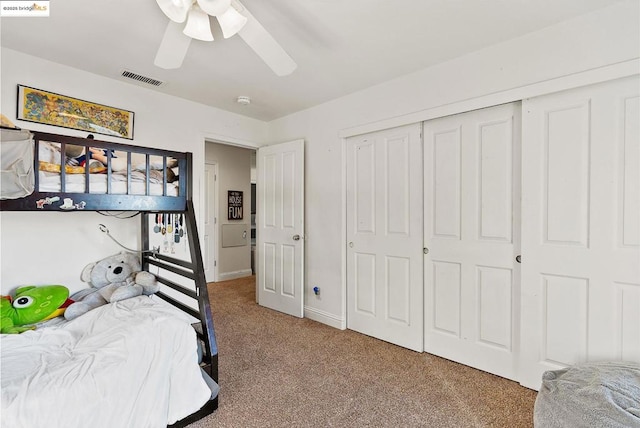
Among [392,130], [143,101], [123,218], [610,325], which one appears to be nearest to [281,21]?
[392,130]

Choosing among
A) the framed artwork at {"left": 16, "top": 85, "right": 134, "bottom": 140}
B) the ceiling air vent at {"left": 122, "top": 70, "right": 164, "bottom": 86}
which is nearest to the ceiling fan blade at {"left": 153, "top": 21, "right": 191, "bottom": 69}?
the ceiling air vent at {"left": 122, "top": 70, "right": 164, "bottom": 86}

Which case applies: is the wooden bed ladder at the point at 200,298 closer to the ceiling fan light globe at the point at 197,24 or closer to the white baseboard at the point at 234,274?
the ceiling fan light globe at the point at 197,24

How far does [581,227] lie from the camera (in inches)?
74.6

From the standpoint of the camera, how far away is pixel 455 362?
2439 millimetres

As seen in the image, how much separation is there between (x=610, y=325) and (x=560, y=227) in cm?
61

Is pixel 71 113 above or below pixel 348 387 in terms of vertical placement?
above

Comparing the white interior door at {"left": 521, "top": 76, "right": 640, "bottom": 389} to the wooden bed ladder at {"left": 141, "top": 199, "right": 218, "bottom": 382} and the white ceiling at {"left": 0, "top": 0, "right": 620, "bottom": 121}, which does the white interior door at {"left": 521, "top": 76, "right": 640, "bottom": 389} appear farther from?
the wooden bed ladder at {"left": 141, "top": 199, "right": 218, "bottom": 382}

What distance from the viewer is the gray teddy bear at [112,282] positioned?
2236 millimetres

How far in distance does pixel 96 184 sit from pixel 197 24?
1161 mm

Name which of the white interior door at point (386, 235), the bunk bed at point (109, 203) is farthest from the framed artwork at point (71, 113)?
the white interior door at point (386, 235)

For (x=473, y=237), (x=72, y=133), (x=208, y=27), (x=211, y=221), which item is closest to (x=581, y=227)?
(x=473, y=237)

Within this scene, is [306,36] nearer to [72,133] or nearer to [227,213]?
[72,133]

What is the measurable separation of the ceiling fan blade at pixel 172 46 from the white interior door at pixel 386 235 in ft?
5.76

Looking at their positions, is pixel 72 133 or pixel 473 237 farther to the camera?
pixel 72 133
